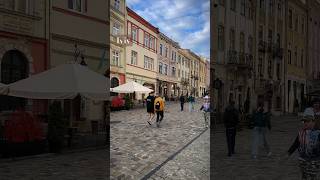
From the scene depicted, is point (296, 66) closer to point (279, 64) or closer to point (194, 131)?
point (279, 64)

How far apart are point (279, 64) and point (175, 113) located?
18.9 ft

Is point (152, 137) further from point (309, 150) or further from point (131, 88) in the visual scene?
point (309, 150)

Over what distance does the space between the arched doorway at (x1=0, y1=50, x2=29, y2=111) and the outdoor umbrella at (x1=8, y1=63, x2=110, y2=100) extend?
0.10ft

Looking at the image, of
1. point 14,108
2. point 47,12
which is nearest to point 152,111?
point 47,12

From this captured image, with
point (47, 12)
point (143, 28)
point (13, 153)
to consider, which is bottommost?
point (13, 153)

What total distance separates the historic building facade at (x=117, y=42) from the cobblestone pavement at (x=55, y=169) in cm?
491

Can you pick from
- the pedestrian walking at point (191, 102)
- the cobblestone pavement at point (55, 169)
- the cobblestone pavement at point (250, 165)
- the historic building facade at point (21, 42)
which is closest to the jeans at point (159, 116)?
the pedestrian walking at point (191, 102)

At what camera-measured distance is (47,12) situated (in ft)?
6.20

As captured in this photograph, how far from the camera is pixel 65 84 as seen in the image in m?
2.04

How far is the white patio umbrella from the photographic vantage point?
1425 millimetres

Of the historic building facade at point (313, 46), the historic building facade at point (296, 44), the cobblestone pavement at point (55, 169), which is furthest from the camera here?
the cobblestone pavement at point (55, 169)

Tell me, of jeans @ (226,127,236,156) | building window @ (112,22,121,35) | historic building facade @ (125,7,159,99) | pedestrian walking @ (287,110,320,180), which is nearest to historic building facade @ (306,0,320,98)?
pedestrian walking @ (287,110,320,180)

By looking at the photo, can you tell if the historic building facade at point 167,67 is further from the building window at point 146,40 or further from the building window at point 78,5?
the building window at point 78,5

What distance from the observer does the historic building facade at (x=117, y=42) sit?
1.40 meters
